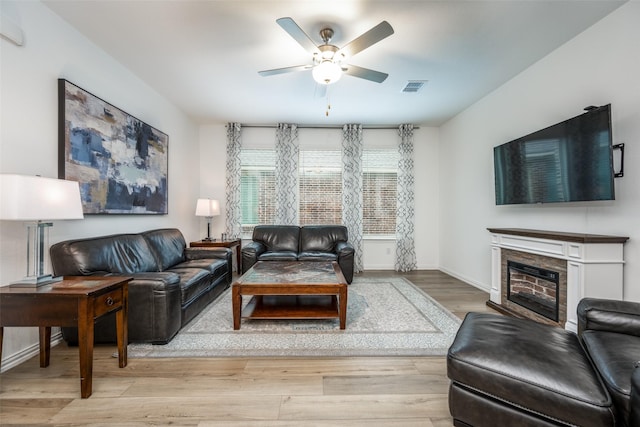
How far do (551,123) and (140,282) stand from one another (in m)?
4.28

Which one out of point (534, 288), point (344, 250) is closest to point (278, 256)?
point (344, 250)

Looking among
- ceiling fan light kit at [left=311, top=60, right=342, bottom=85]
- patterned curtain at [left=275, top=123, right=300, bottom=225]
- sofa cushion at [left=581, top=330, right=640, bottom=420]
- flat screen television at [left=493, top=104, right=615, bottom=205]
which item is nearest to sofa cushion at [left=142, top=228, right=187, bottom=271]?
patterned curtain at [left=275, top=123, right=300, bottom=225]

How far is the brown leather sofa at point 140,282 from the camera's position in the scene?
224cm

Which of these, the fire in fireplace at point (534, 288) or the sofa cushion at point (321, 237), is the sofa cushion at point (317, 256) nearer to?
the sofa cushion at point (321, 237)

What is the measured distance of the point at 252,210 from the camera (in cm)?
536

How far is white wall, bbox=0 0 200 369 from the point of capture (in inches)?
77.7

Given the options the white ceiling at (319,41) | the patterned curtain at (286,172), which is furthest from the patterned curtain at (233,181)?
the white ceiling at (319,41)

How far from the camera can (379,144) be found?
212 inches

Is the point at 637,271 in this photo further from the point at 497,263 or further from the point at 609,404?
the point at 609,404

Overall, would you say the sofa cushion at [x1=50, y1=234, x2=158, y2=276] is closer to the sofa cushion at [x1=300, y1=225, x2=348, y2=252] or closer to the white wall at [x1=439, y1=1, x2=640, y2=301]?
the sofa cushion at [x1=300, y1=225, x2=348, y2=252]

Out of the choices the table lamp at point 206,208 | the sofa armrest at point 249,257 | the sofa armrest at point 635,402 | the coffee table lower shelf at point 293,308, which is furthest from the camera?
the table lamp at point 206,208

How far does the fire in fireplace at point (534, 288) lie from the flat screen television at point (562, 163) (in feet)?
2.34

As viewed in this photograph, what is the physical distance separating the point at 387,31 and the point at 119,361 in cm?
315

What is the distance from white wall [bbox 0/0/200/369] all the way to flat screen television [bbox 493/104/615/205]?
14.6 ft
